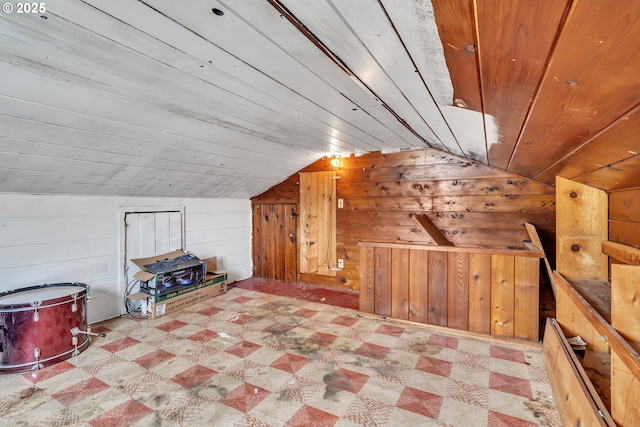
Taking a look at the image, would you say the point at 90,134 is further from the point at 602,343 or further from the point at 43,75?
the point at 602,343

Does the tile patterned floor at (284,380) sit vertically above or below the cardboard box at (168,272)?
below

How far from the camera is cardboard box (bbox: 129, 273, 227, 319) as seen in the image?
3.14 metres

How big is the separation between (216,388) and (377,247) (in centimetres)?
183

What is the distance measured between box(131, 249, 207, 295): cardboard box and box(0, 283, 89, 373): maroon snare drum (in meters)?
0.68

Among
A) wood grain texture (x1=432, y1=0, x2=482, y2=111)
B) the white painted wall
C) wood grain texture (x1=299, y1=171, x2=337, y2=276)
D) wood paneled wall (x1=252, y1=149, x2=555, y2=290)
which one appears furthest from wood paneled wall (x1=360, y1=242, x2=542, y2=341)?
the white painted wall

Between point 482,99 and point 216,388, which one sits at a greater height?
point 482,99

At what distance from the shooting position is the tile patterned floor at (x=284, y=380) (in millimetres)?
1715

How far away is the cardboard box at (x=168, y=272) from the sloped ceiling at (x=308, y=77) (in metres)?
1.07

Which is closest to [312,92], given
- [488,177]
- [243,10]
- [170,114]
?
[243,10]

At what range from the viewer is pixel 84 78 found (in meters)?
1.44

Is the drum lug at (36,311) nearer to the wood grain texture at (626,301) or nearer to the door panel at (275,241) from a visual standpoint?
the door panel at (275,241)

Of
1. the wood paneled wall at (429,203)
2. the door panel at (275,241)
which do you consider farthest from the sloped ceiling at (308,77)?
the door panel at (275,241)

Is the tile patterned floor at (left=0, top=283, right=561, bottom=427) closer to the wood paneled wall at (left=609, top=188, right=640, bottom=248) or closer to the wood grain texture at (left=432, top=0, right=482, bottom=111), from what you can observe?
the wood paneled wall at (left=609, top=188, right=640, bottom=248)

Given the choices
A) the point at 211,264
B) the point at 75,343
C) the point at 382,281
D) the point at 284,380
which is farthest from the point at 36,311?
the point at 382,281
